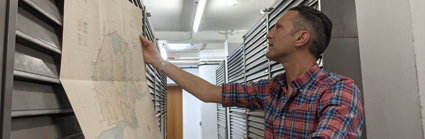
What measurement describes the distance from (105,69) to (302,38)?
3.08ft

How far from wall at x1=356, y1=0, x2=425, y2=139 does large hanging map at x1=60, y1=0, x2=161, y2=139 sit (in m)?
1.16

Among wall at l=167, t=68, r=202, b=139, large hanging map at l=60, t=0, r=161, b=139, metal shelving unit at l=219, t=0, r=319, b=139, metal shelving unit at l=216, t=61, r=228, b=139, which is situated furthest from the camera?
wall at l=167, t=68, r=202, b=139

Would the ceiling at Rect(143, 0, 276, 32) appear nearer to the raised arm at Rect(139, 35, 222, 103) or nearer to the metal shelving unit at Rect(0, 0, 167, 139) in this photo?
the raised arm at Rect(139, 35, 222, 103)

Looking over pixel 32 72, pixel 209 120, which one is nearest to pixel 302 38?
pixel 32 72

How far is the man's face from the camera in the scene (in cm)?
148

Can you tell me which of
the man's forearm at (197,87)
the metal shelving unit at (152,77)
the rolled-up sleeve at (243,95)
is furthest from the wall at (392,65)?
the metal shelving unit at (152,77)

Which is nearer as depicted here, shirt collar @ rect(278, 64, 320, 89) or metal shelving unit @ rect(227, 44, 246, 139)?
shirt collar @ rect(278, 64, 320, 89)

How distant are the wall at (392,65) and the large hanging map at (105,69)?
3.80ft

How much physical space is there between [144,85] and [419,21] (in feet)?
4.09

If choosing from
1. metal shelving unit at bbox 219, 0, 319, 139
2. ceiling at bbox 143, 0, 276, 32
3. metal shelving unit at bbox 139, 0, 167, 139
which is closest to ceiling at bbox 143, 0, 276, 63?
ceiling at bbox 143, 0, 276, 32

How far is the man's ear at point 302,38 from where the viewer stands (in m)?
1.43

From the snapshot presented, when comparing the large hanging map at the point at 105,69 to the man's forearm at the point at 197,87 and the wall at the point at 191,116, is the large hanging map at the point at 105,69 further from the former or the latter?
the wall at the point at 191,116

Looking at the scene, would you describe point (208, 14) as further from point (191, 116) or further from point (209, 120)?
point (191, 116)

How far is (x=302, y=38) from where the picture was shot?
4.73 ft
